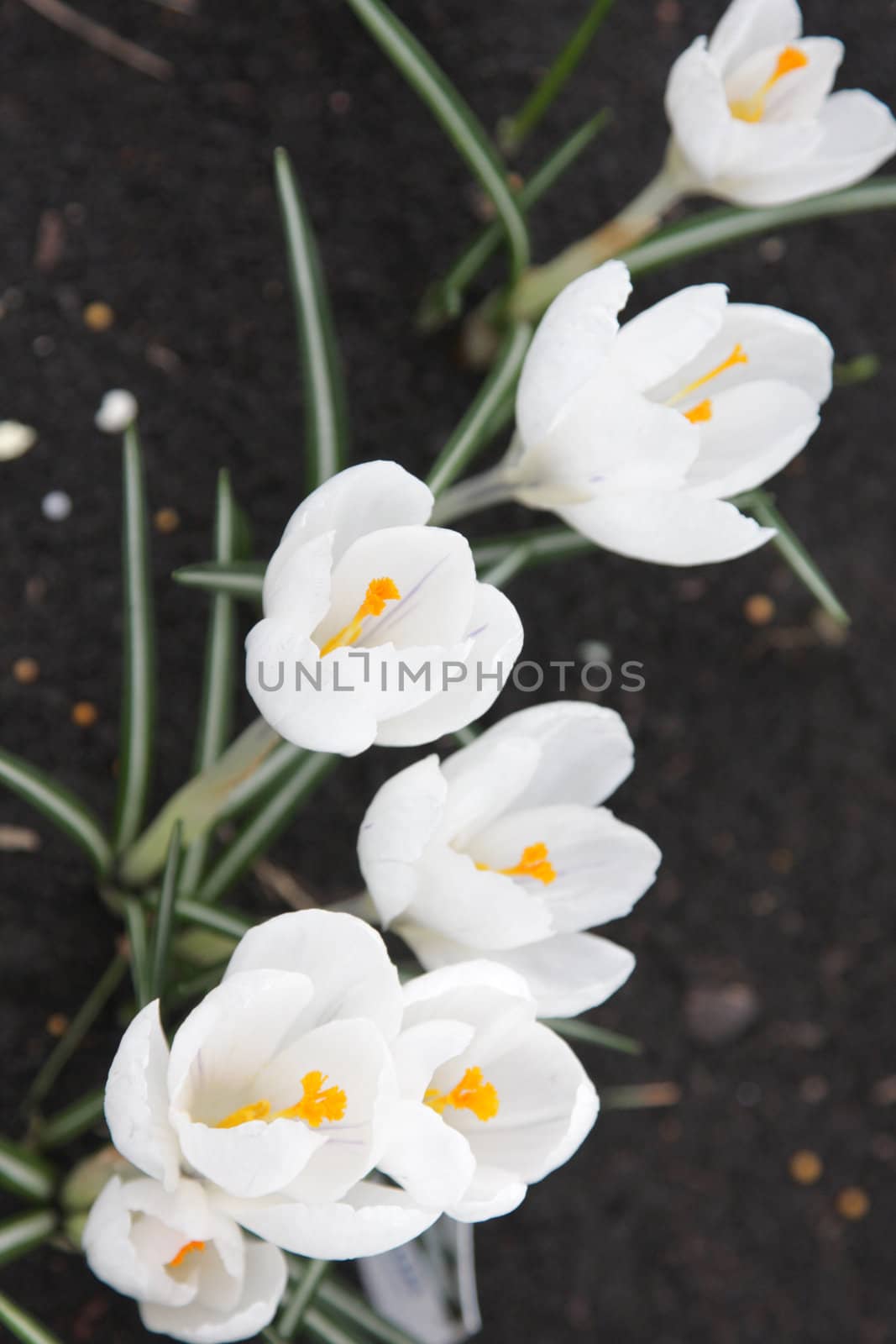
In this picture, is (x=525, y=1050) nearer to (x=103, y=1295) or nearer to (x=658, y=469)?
(x=658, y=469)

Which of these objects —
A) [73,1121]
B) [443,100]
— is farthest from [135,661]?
[443,100]

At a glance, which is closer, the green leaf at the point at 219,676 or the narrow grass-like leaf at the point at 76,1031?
the green leaf at the point at 219,676

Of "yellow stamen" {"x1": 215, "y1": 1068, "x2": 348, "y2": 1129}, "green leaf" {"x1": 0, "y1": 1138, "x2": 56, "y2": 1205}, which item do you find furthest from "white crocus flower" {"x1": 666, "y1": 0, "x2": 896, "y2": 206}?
"green leaf" {"x1": 0, "y1": 1138, "x2": 56, "y2": 1205}

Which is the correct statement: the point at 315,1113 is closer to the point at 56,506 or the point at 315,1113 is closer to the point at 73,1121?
the point at 73,1121

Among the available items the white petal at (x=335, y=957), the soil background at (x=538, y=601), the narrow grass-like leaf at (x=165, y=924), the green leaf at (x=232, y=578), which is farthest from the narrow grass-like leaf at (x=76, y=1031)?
the white petal at (x=335, y=957)

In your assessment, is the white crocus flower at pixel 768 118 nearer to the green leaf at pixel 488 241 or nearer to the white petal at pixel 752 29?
the white petal at pixel 752 29
